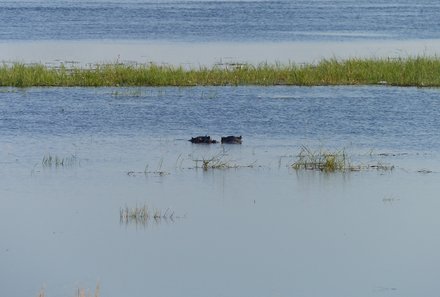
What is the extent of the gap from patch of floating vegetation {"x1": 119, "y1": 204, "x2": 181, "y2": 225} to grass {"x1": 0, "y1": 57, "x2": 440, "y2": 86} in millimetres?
18871

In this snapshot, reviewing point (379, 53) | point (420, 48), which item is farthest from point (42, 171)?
point (420, 48)

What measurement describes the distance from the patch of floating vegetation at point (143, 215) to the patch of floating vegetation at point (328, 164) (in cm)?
490

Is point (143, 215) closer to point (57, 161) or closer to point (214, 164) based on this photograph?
point (214, 164)

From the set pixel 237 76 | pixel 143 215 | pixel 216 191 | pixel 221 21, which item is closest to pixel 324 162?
pixel 216 191

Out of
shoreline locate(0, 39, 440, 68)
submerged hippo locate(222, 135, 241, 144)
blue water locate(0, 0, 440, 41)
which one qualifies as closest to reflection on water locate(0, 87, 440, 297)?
A: submerged hippo locate(222, 135, 241, 144)

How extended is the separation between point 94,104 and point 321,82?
7.87 meters

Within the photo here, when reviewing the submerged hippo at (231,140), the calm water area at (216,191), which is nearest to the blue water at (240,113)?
the calm water area at (216,191)

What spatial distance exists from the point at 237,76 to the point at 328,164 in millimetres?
15678

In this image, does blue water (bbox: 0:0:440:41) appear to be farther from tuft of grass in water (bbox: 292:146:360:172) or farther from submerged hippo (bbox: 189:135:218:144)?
tuft of grass in water (bbox: 292:146:360:172)

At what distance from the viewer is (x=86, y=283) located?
602 inches

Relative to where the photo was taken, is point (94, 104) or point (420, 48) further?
point (420, 48)

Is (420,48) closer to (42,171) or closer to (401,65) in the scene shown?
(401,65)

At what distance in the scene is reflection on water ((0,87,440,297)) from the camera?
15.9 meters

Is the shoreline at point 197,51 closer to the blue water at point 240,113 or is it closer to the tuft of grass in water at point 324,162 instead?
the blue water at point 240,113
